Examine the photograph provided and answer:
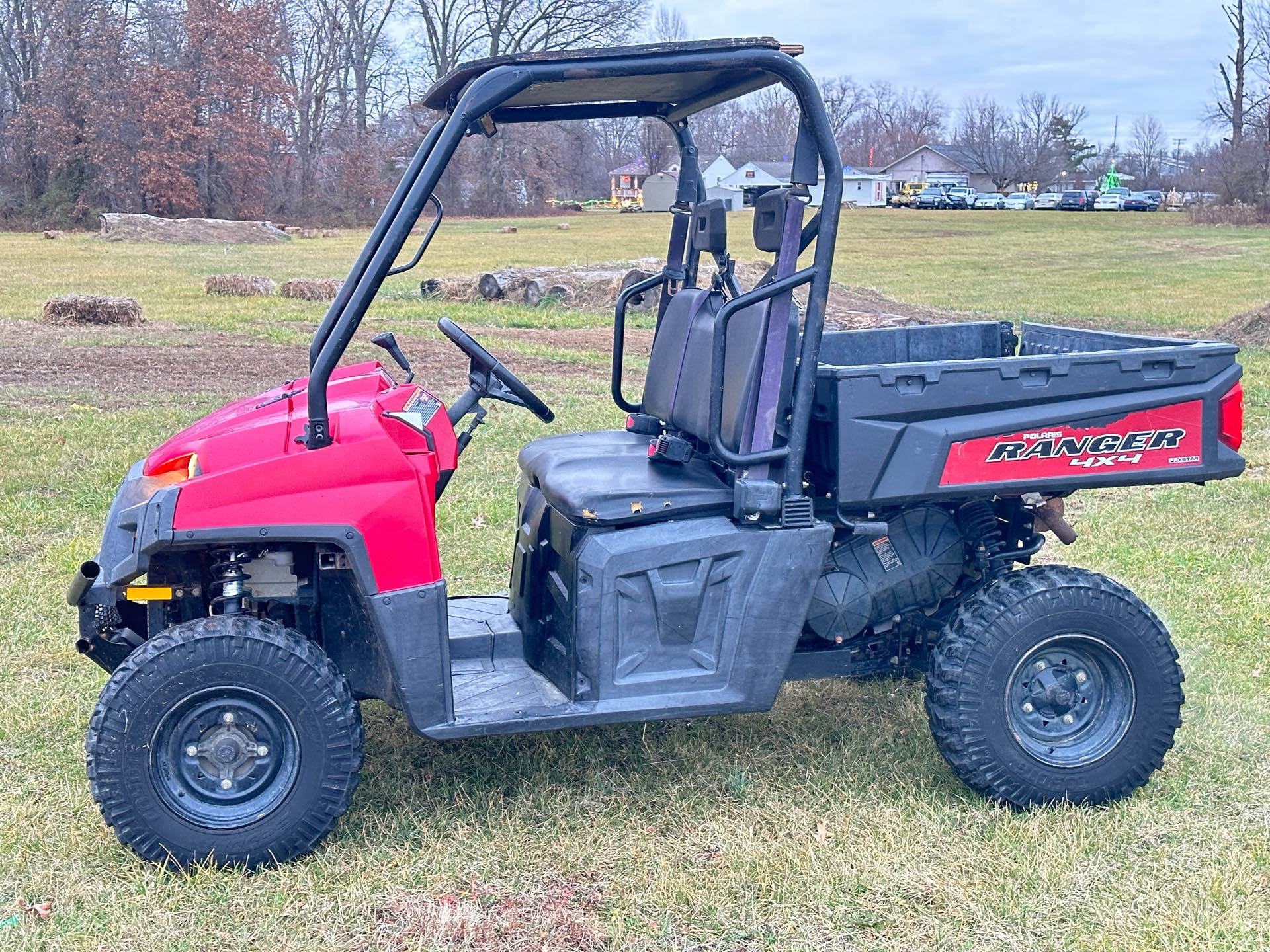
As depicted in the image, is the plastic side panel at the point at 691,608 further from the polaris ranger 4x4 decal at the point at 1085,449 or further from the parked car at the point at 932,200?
the parked car at the point at 932,200

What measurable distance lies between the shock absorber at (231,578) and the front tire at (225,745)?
0.26ft

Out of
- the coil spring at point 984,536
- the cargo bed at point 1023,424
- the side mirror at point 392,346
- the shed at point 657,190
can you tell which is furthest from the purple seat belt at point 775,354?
the shed at point 657,190

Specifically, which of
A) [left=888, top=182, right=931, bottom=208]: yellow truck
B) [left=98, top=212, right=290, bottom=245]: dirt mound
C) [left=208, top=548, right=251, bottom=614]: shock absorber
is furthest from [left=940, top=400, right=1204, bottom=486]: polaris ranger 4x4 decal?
[left=888, top=182, right=931, bottom=208]: yellow truck

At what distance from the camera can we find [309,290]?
17.6 m

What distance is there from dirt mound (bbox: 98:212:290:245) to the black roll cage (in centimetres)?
3185

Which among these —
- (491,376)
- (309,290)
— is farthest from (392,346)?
(309,290)

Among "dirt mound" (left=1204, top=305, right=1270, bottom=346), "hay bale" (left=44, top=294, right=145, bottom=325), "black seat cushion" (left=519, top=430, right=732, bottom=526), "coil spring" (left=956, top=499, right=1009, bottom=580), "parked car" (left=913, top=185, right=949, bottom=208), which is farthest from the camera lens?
"parked car" (left=913, top=185, right=949, bottom=208)

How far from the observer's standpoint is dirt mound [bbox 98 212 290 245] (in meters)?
33.7

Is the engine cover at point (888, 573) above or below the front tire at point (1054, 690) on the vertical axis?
above

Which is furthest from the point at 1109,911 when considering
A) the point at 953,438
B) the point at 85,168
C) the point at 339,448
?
the point at 85,168

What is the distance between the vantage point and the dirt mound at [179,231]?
33656 mm

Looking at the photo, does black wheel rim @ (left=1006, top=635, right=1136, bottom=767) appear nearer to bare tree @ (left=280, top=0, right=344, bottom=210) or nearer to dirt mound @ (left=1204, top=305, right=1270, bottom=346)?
dirt mound @ (left=1204, top=305, right=1270, bottom=346)

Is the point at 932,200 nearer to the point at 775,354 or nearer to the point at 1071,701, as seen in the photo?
the point at 1071,701

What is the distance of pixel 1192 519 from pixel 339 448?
5235mm
